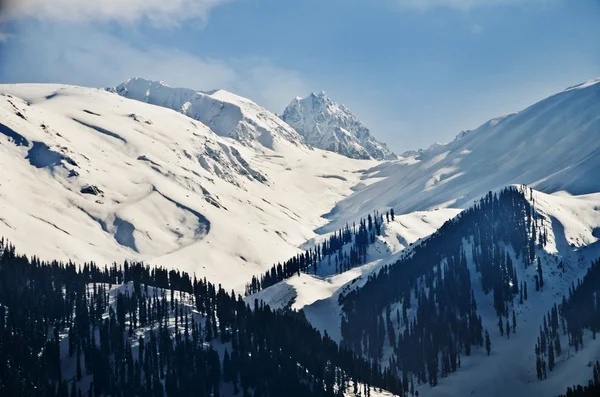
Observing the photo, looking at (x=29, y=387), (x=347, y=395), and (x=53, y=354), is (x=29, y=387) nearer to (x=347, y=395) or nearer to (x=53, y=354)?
(x=53, y=354)

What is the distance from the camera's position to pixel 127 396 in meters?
183

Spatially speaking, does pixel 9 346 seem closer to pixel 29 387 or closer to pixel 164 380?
pixel 29 387

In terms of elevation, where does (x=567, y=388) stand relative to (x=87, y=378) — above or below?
below

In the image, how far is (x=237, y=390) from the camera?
618 ft

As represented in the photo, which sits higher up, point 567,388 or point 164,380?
point 164,380

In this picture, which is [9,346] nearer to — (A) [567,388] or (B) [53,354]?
(B) [53,354]

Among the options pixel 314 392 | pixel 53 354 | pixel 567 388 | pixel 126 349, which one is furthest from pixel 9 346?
pixel 567 388

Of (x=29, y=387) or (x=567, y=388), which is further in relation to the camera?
(x=567, y=388)

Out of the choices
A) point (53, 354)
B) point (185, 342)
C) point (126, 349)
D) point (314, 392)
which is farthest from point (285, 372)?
point (53, 354)

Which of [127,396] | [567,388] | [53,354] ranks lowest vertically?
[567,388]

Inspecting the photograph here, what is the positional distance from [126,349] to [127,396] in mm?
15833

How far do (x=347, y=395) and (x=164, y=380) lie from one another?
42.1 metres

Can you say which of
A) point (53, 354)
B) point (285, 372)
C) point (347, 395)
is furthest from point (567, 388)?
point (53, 354)

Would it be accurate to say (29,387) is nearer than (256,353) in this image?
Yes
